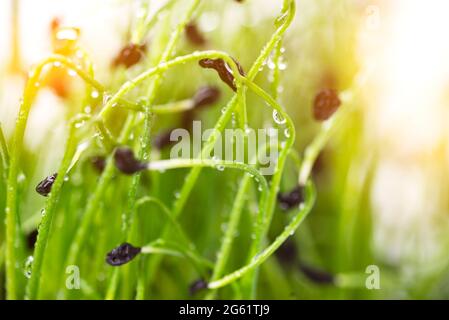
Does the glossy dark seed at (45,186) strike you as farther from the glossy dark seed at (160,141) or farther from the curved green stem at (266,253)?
the glossy dark seed at (160,141)

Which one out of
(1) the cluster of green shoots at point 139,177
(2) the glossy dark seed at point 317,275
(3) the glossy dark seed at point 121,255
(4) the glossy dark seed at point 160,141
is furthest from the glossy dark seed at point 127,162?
(2) the glossy dark seed at point 317,275

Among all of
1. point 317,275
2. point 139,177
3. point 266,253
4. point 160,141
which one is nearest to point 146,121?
point 139,177

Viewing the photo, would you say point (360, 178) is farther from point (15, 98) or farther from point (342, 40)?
point (15, 98)

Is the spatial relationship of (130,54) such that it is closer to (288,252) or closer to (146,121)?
(146,121)

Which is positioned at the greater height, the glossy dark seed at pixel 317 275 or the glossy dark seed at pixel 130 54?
the glossy dark seed at pixel 130 54

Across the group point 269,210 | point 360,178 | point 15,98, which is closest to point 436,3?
point 360,178
